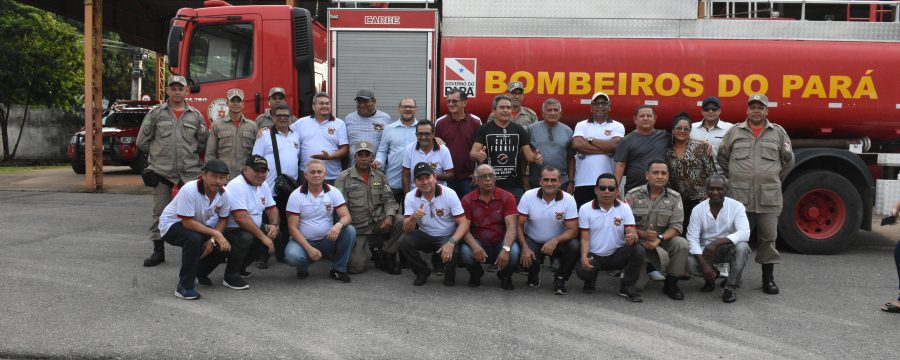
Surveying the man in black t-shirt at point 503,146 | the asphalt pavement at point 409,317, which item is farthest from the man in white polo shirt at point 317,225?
the man in black t-shirt at point 503,146

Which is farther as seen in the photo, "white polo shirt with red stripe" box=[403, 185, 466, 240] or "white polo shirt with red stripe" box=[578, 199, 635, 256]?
"white polo shirt with red stripe" box=[403, 185, 466, 240]

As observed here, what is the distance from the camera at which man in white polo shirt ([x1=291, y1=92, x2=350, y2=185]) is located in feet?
23.1

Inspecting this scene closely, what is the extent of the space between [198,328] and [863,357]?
4.18 m

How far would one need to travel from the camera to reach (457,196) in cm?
631

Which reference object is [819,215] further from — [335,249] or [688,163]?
[335,249]

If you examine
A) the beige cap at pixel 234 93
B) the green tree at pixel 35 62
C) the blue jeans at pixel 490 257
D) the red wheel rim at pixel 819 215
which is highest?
the green tree at pixel 35 62

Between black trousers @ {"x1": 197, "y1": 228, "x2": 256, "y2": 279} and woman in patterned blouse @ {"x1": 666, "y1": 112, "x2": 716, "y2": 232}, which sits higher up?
woman in patterned blouse @ {"x1": 666, "y1": 112, "x2": 716, "y2": 232}

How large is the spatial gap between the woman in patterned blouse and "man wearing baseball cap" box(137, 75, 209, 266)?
455cm

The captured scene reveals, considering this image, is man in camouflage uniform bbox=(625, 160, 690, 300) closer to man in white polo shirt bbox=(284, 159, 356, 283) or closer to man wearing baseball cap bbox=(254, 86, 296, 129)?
man in white polo shirt bbox=(284, 159, 356, 283)

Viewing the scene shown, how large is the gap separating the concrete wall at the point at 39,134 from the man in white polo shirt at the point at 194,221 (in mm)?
18728

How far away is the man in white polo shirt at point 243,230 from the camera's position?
229 inches

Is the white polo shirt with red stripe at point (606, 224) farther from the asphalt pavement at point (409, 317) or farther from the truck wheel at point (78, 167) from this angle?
the truck wheel at point (78, 167)

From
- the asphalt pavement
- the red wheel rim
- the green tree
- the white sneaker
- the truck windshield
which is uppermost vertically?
the green tree

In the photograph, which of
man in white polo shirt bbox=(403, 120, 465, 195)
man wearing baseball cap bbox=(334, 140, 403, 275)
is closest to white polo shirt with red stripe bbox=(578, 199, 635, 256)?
man in white polo shirt bbox=(403, 120, 465, 195)
